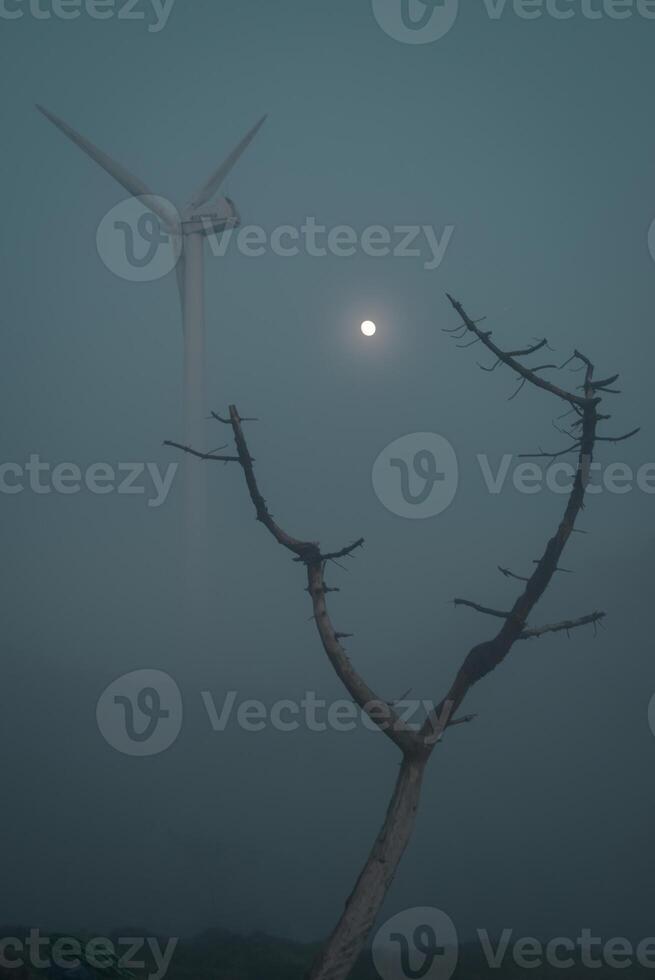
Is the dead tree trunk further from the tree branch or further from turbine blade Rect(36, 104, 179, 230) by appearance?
turbine blade Rect(36, 104, 179, 230)


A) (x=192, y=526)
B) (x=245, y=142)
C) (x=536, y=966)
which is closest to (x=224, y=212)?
(x=245, y=142)

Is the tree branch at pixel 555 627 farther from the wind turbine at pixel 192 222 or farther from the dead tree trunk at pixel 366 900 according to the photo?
the wind turbine at pixel 192 222

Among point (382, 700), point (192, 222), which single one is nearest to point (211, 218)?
point (192, 222)

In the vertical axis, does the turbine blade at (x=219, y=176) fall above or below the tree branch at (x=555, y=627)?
above

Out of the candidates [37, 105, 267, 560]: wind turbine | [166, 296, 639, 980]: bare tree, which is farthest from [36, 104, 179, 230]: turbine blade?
[166, 296, 639, 980]: bare tree

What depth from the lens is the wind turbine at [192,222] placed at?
9.94 m

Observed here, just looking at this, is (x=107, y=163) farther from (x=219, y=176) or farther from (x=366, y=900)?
(x=366, y=900)

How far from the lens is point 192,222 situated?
33.8 feet


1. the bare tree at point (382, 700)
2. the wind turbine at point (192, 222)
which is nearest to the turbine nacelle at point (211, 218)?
the wind turbine at point (192, 222)

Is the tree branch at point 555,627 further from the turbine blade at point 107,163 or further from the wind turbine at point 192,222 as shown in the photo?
the turbine blade at point 107,163

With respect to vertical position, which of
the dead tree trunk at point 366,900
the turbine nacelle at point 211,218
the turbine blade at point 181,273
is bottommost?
the dead tree trunk at point 366,900

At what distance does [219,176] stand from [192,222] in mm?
578

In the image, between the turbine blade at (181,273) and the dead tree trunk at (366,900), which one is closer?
the dead tree trunk at (366,900)

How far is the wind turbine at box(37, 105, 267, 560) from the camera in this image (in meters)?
9.94
